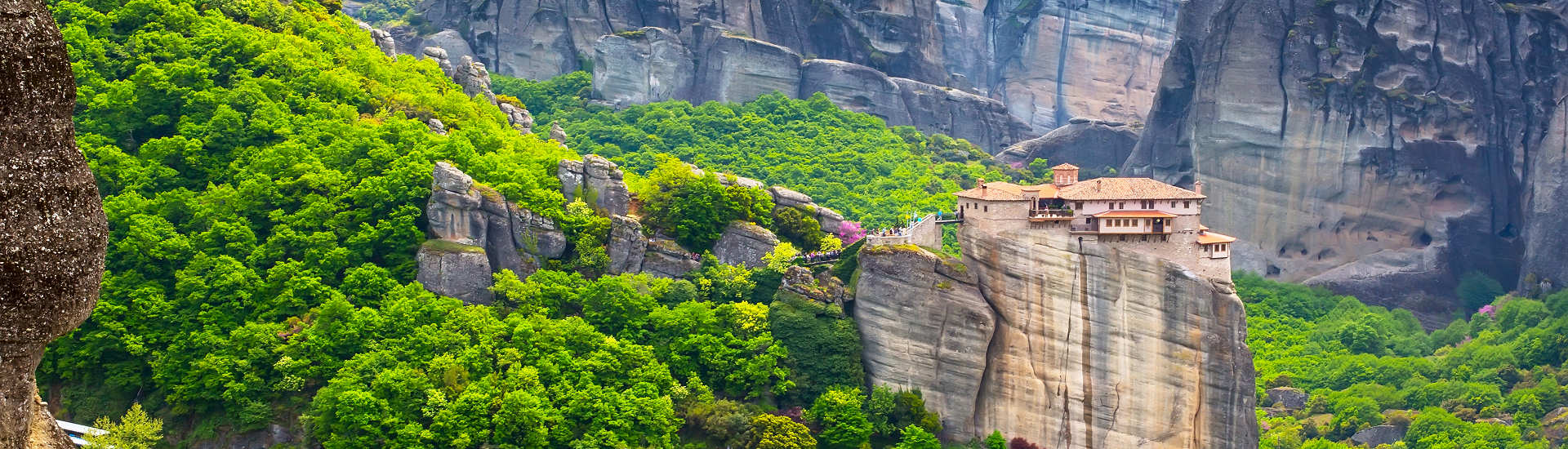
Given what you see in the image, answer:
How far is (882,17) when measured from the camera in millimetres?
147000

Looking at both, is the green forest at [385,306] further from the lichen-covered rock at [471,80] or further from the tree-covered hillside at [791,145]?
the tree-covered hillside at [791,145]

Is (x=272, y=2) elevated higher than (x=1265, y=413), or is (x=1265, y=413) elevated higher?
(x=272, y=2)

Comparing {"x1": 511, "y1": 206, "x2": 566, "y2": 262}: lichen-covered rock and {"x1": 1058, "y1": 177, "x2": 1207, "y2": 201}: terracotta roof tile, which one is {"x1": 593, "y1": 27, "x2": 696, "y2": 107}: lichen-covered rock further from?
{"x1": 1058, "y1": 177, "x2": 1207, "y2": 201}: terracotta roof tile

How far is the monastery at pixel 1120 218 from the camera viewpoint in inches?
3081

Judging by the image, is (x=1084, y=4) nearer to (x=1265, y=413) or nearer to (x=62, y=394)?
(x=1265, y=413)

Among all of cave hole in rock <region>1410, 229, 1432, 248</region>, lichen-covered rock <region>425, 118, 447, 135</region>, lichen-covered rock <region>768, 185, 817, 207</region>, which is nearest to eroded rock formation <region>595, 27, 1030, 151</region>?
cave hole in rock <region>1410, 229, 1432, 248</region>

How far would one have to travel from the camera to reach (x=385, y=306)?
75500mm

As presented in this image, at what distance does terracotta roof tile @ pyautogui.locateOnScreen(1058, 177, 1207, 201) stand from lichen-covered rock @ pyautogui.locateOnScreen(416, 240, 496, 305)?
23105 mm

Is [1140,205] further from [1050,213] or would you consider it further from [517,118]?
[517,118]

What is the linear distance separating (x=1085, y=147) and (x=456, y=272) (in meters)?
76.8

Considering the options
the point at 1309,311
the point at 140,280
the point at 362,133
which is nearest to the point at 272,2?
the point at 362,133

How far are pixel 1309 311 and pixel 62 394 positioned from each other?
255ft

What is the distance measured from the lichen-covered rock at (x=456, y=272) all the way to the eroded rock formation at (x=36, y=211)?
6032 centimetres

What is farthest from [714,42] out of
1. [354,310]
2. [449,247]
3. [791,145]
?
[354,310]
